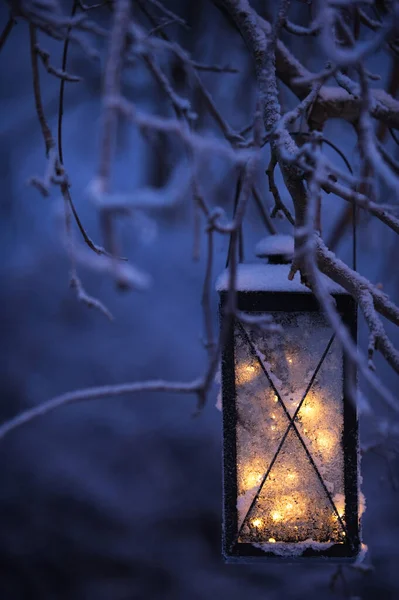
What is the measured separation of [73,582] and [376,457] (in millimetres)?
1523

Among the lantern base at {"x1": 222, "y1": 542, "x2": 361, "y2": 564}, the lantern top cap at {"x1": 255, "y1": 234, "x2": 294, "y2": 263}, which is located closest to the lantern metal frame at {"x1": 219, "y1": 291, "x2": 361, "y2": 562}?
the lantern base at {"x1": 222, "y1": 542, "x2": 361, "y2": 564}

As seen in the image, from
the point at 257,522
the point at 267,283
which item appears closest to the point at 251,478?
the point at 257,522

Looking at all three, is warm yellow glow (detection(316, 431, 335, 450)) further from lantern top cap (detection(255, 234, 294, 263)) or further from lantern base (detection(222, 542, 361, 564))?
lantern top cap (detection(255, 234, 294, 263))

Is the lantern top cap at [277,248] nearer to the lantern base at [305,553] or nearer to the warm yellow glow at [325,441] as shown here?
the warm yellow glow at [325,441]

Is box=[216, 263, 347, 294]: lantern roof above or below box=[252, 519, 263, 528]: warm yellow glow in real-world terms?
above

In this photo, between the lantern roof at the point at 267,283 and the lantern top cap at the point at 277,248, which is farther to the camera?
the lantern top cap at the point at 277,248

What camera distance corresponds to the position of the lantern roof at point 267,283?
2.96 ft

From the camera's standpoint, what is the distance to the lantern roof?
903mm

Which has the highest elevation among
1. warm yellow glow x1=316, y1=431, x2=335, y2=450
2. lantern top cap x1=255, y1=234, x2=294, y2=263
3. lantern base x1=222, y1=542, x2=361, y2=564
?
lantern top cap x1=255, y1=234, x2=294, y2=263

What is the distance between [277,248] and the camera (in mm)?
1023

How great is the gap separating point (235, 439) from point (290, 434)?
0.10m

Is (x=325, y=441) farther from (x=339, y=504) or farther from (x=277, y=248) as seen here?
(x=277, y=248)

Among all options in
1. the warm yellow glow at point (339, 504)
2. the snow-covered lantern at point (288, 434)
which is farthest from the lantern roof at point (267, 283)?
the warm yellow glow at point (339, 504)

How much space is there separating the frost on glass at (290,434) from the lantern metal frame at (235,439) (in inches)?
0.4
